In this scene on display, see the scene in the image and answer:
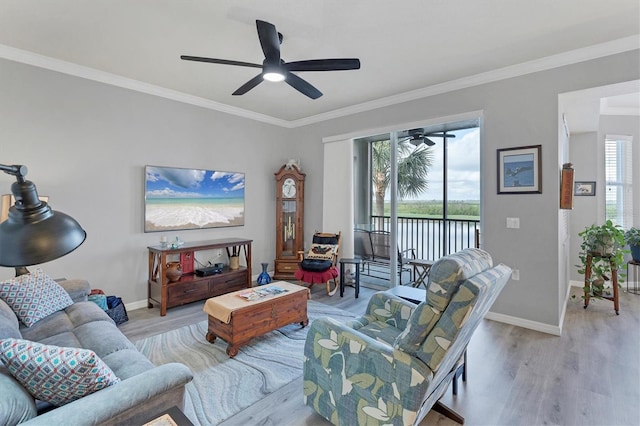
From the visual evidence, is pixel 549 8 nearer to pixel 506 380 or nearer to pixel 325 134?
pixel 506 380

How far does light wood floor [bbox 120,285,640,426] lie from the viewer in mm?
1892

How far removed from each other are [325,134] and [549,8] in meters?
3.32

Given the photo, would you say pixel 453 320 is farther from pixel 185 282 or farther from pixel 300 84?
pixel 185 282

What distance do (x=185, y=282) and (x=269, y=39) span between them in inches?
116

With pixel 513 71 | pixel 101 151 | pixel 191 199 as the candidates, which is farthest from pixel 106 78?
pixel 513 71

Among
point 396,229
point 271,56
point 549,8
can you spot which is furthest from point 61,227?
point 396,229

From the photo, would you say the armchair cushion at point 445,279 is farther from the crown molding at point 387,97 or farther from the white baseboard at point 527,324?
the crown molding at point 387,97

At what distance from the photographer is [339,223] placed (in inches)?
196

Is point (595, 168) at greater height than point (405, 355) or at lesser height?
greater

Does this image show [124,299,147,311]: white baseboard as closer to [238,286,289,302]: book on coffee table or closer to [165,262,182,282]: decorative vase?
[165,262,182,282]: decorative vase

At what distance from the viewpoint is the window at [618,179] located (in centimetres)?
456

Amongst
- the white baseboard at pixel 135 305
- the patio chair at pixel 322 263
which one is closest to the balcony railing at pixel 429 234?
the patio chair at pixel 322 263

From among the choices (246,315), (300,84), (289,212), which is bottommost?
(246,315)

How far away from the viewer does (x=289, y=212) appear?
17.5 feet
